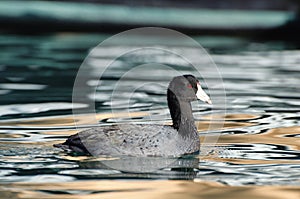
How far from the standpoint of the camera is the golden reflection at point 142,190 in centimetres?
719

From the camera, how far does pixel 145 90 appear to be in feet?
47.7

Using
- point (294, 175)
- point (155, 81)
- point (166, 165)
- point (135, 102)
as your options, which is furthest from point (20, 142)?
point (155, 81)

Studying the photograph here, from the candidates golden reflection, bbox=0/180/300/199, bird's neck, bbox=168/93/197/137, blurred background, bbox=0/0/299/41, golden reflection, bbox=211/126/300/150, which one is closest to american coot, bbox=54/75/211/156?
bird's neck, bbox=168/93/197/137

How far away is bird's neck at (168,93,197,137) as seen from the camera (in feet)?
29.0

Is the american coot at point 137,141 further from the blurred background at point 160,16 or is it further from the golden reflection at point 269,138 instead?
the blurred background at point 160,16

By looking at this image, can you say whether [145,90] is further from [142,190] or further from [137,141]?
[142,190]

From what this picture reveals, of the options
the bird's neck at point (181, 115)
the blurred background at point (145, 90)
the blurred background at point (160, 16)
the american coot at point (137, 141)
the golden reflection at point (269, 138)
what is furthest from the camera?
the blurred background at point (160, 16)

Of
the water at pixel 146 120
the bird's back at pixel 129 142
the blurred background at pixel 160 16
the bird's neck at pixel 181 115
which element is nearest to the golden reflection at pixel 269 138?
the water at pixel 146 120

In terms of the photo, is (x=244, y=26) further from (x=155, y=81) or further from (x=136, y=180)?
(x=136, y=180)

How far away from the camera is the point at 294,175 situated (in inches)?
313

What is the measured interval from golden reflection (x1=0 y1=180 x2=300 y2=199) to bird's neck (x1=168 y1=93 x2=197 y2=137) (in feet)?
3.96

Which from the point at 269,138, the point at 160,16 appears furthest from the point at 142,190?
the point at 160,16

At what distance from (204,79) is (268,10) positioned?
29.2 feet

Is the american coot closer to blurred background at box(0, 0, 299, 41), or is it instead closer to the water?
the water
